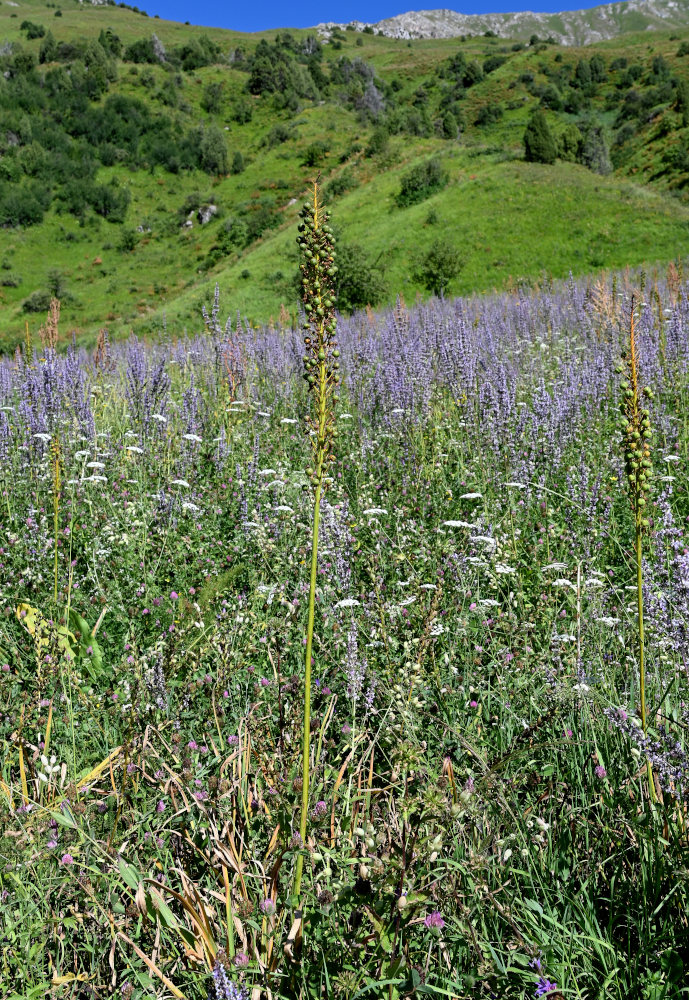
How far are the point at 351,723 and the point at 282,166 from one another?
48.0m

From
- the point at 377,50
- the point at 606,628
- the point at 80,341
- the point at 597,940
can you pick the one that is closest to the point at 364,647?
the point at 606,628

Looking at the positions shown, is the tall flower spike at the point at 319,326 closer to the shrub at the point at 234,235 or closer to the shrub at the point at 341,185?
the shrub at the point at 341,185

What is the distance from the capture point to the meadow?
1.49 metres

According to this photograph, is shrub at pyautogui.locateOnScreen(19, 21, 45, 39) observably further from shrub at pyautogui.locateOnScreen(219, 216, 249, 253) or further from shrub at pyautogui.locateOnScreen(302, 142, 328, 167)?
shrub at pyautogui.locateOnScreen(219, 216, 249, 253)

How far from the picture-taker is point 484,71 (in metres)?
75.4

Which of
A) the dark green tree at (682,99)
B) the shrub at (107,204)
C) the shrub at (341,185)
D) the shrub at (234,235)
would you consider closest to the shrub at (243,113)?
the shrub at (107,204)

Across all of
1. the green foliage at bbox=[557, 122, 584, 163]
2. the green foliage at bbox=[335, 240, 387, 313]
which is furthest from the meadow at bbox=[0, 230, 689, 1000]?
the green foliage at bbox=[557, 122, 584, 163]

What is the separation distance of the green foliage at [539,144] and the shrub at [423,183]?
4.93 meters

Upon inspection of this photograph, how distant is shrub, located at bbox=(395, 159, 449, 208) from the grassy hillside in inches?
10.5

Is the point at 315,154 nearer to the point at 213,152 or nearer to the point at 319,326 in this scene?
the point at 213,152

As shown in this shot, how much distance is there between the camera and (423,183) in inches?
1123

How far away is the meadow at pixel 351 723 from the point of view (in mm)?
1493

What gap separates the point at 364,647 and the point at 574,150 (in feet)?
157

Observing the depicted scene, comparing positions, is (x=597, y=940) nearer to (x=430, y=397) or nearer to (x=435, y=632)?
(x=435, y=632)
